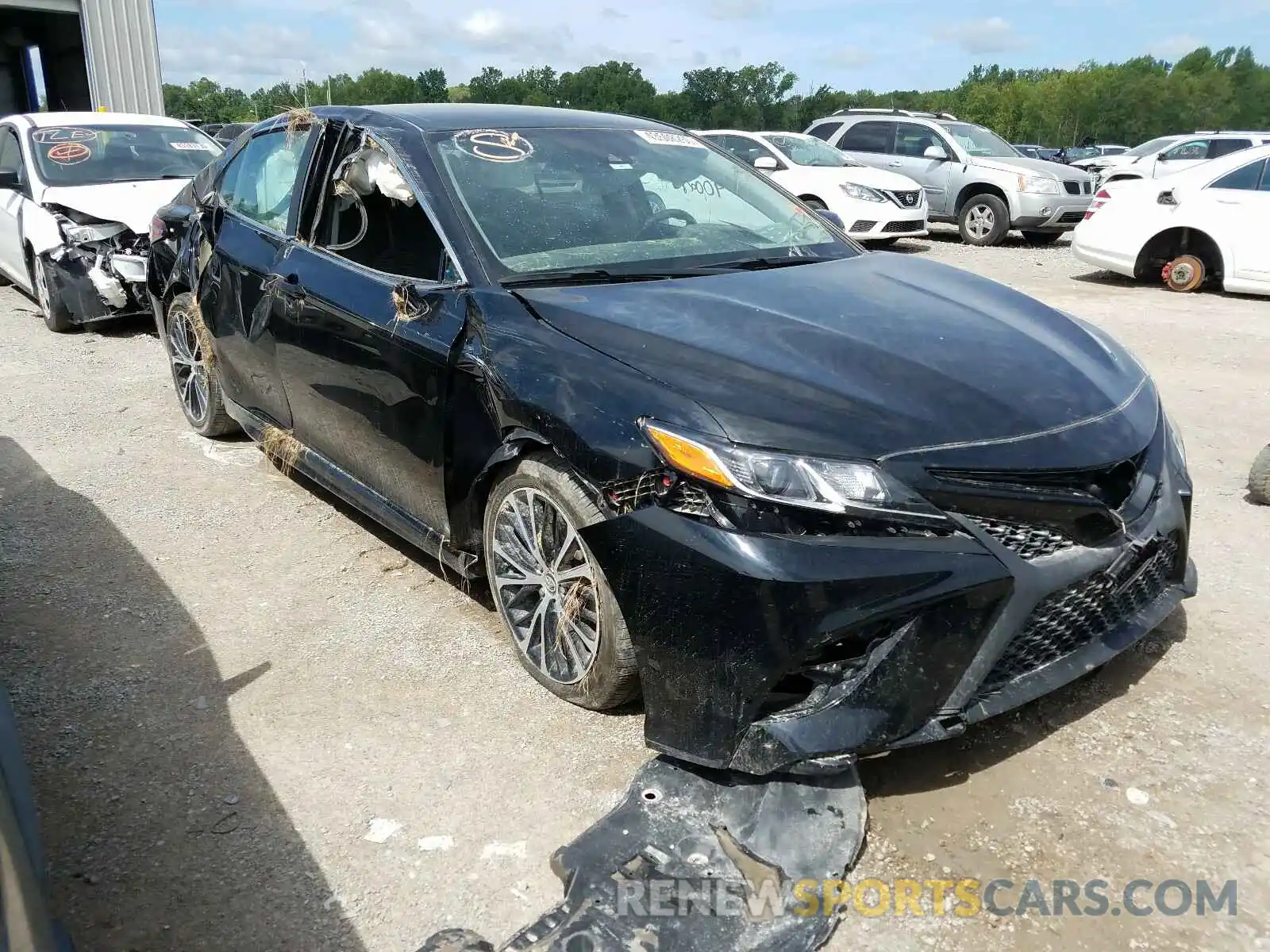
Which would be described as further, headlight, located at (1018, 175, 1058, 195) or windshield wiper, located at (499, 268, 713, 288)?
headlight, located at (1018, 175, 1058, 195)

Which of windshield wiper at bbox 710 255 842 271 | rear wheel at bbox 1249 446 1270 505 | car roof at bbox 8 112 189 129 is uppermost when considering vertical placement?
windshield wiper at bbox 710 255 842 271

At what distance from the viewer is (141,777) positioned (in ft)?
9.20

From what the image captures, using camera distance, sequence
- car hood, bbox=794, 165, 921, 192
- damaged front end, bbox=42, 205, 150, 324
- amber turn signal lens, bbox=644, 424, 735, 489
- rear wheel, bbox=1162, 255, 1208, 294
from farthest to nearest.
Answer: car hood, bbox=794, 165, 921, 192 → rear wheel, bbox=1162, 255, 1208, 294 → damaged front end, bbox=42, 205, 150, 324 → amber turn signal lens, bbox=644, 424, 735, 489

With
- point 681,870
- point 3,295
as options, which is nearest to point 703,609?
point 681,870

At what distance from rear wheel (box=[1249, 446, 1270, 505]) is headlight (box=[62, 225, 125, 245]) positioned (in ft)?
26.1

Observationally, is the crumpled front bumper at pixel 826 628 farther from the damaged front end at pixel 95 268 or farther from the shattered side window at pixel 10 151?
the shattered side window at pixel 10 151

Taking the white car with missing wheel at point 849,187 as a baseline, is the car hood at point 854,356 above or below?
above

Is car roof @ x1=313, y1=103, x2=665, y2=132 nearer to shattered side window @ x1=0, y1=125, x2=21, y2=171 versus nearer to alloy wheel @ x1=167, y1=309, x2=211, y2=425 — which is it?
alloy wheel @ x1=167, y1=309, x2=211, y2=425

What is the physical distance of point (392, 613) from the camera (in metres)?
3.70

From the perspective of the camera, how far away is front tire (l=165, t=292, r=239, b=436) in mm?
5121

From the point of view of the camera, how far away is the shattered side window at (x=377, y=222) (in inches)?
132

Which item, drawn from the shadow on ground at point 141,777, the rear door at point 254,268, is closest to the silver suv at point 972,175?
the rear door at point 254,268

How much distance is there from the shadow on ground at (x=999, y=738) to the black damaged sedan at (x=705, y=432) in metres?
0.38

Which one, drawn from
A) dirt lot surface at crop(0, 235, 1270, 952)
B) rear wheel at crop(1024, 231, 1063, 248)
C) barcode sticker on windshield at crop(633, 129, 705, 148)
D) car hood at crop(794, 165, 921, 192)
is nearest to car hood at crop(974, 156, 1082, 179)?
rear wheel at crop(1024, 231, 1063, 248)
